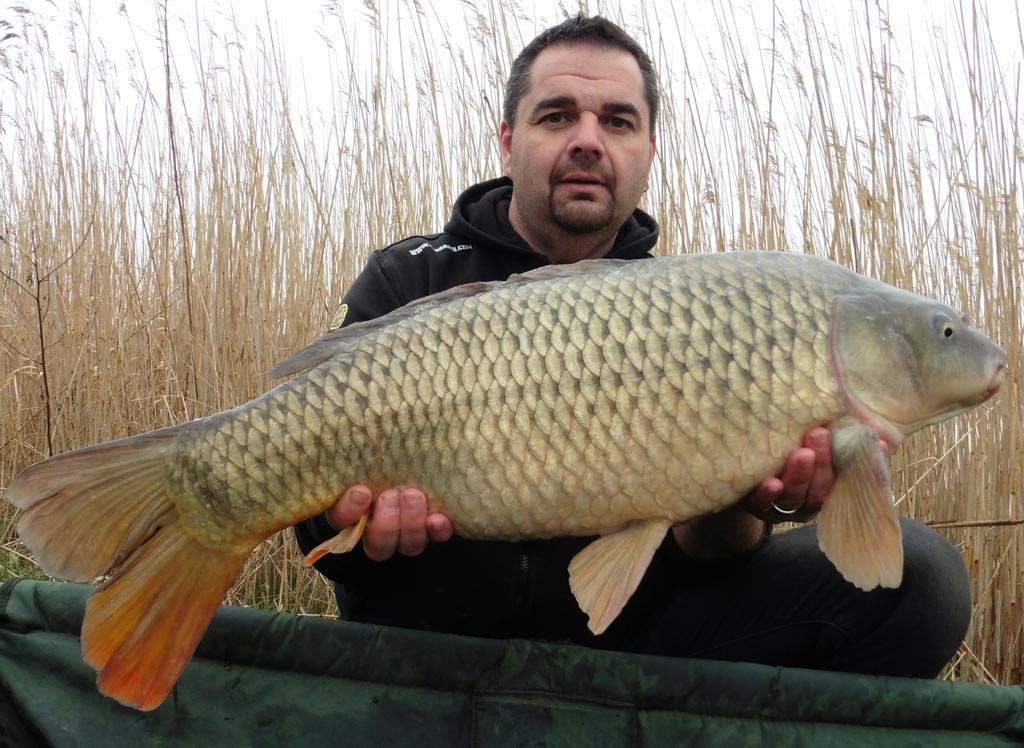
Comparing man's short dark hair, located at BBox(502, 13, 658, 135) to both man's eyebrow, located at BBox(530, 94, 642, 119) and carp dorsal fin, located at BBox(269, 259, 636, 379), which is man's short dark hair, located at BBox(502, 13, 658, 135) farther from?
carp dorsal fin, located at BBox(269, 259, 636, 379)

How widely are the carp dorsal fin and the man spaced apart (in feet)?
0.56

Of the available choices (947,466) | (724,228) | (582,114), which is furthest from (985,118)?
(582,114)

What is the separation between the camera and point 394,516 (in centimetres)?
115

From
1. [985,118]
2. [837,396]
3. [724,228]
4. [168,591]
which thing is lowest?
[168,591]

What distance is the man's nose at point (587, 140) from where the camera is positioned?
171 cm

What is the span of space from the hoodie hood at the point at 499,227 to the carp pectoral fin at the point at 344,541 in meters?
0.73

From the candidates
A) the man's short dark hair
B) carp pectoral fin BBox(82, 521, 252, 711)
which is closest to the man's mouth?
the man's short dark hair

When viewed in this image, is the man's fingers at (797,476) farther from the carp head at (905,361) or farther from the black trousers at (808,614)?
the black trousers at (808,614)

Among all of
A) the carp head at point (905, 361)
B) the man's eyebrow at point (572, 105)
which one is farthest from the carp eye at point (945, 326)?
the man's eyebrow at point (572, 105)

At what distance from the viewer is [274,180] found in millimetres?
2609

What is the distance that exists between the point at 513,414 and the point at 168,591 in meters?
0.45

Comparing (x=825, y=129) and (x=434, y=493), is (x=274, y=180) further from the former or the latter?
(x=434, y=493)

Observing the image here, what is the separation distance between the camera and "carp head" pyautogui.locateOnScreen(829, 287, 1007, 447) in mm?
1092

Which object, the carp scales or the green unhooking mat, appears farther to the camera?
the green unhooking mat
